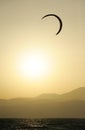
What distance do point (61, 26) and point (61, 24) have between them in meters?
0.11

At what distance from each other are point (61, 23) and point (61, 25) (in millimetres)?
71

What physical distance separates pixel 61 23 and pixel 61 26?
0.41 feet

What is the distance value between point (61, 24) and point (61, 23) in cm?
4

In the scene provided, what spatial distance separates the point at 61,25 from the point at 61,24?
0.04 metres

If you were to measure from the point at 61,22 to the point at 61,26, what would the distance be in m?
0.15

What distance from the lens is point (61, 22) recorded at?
1365 cm

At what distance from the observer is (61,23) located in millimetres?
13641

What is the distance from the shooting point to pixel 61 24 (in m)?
13.6

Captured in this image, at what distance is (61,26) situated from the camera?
45.0ft

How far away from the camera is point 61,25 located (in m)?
13.6
